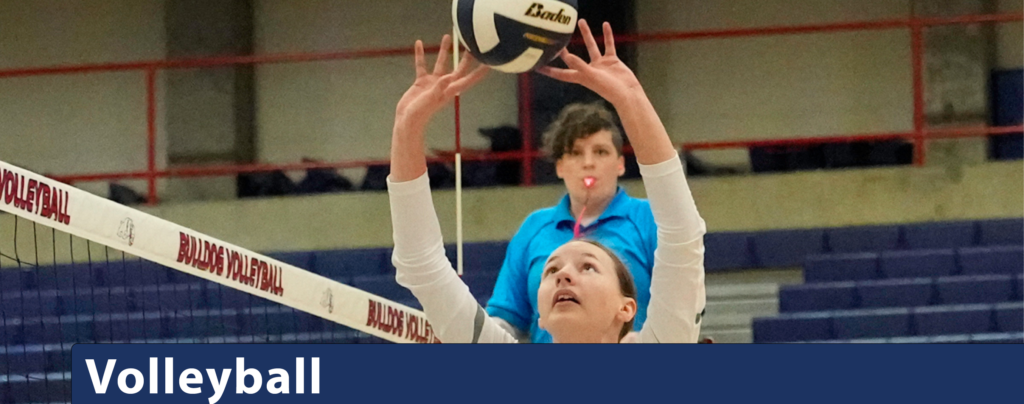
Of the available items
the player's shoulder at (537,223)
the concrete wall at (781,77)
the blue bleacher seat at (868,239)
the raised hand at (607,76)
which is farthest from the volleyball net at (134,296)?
the concrete wall at (781,77)

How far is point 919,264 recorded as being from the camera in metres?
6.04

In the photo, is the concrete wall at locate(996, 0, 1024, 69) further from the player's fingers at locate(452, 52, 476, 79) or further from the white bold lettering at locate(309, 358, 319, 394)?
the white bold lettering at locate(309, 358, 319, 394)

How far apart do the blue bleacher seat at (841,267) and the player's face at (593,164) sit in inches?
149

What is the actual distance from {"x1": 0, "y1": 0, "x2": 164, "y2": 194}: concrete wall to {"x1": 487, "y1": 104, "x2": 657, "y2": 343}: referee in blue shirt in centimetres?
782

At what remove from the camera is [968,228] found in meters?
6.27

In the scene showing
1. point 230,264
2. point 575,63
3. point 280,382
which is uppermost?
point 575,63

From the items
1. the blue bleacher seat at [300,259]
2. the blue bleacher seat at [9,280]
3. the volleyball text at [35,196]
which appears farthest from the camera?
the blue bleacher seat at [9,280]

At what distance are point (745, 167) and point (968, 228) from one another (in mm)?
2826

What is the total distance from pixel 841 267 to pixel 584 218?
381cm

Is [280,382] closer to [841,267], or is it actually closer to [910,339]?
[910,339]

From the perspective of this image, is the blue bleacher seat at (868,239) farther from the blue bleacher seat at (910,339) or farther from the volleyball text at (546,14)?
the volleyball text at (546,14)

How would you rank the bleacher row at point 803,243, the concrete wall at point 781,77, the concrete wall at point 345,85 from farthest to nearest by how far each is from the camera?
the concrete wall at point 345,85 → the concrete wall at point 781,77 → the bleacher row at point 803,243

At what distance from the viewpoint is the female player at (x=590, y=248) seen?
2.11 meters

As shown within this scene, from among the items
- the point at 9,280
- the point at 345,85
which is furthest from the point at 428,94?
the point at 345,85
